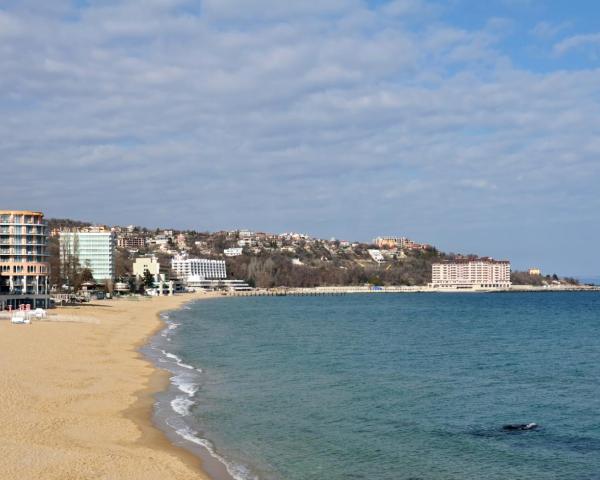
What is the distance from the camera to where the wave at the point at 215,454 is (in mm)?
15221

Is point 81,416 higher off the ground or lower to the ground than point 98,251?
lower

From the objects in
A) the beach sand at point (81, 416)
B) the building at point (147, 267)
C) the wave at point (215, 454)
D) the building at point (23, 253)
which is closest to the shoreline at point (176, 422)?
the wave at point (215, 454)

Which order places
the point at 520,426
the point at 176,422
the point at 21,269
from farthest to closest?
1. the point at 21,269
2. the point at 520,426
3. the point at 176,422

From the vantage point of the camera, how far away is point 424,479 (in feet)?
50.6

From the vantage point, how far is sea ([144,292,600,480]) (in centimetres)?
1659

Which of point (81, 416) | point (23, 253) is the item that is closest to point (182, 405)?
point (81, 416)

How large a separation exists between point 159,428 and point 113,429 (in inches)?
52.8

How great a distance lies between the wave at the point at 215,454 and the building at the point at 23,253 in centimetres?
6431

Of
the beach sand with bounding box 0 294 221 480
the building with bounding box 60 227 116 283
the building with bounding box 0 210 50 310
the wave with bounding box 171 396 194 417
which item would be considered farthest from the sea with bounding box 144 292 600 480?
the building with bounding box 60 227 116 283

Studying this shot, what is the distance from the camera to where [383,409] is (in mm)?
23016

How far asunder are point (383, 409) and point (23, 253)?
220ft

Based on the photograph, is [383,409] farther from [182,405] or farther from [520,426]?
[182,405]

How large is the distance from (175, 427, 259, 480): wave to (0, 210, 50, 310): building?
64.3 metres

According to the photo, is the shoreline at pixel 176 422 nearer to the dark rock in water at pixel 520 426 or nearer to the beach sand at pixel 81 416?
the beach sand at pixel 81 416
